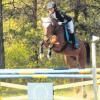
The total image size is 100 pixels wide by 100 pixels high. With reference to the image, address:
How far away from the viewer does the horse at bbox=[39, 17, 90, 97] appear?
7508mm

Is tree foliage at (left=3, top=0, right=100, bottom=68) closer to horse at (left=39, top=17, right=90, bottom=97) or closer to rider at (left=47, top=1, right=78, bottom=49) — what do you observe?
horse at (left=39, top=17, right=90, bottom=97)

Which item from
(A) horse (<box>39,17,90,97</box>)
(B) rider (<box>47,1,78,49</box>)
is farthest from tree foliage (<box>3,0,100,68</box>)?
(B) rider (<box>47,1,78,49</box>)

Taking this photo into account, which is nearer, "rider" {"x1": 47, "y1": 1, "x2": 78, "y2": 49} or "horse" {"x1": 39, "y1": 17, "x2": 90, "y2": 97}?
"horse" {"x1": 39, "y1": 17, "x2": 90, "y2": 97}

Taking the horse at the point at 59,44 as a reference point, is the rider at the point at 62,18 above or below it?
above

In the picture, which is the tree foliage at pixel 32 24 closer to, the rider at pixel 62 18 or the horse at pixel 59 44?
the horse at pixel 59 44

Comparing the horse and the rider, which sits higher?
the rider

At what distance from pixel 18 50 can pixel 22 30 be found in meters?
1.34

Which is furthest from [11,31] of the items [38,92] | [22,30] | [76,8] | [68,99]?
[38,92]

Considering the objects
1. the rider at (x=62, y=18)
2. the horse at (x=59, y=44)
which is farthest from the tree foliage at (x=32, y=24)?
the rider at (x=62, y=18)

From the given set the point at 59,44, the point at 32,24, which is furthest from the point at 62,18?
the point at 32,24

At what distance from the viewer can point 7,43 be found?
1363 cm

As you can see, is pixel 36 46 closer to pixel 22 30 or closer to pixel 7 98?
pixel 22 30

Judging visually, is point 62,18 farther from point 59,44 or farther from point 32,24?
point 32,24

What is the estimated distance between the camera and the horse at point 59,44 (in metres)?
7.51
